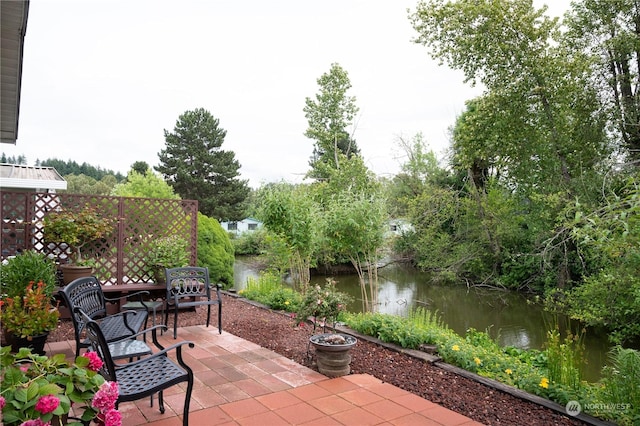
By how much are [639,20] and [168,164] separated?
2416 cm

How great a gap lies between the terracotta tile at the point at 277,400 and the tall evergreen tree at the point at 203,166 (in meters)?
24.5

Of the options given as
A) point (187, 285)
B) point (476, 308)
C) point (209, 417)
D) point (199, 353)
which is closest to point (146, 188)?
point (187, 285)

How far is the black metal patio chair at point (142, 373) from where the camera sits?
7.55ft

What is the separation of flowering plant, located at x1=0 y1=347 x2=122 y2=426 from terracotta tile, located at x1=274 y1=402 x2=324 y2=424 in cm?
139

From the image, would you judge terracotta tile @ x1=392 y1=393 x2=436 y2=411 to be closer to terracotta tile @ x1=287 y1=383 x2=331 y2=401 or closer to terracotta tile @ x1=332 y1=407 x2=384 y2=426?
terracotta tile @ x1=332 y1=407 x2=384 y2=426

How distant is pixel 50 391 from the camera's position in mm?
1447

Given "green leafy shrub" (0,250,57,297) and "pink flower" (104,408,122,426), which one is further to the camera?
"green leafy shrub" (0,250,57,297)

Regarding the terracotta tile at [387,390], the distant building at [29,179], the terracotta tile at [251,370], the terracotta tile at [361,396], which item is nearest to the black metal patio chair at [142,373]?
the terracotta tile at [251,370]

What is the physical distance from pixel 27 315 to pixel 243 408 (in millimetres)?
2118

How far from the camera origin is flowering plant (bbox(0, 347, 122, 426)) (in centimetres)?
137

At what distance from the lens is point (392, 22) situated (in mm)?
10484

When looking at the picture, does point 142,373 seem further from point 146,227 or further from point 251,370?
point 146,227

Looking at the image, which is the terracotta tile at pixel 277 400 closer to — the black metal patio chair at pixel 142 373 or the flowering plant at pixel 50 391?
the black metal patio chair at pixel 142 373

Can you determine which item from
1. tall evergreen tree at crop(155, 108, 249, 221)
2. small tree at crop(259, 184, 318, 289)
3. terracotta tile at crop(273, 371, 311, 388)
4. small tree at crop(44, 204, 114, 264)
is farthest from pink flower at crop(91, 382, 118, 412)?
tall evergreen tree at crop(155, 108, 249, 221)
